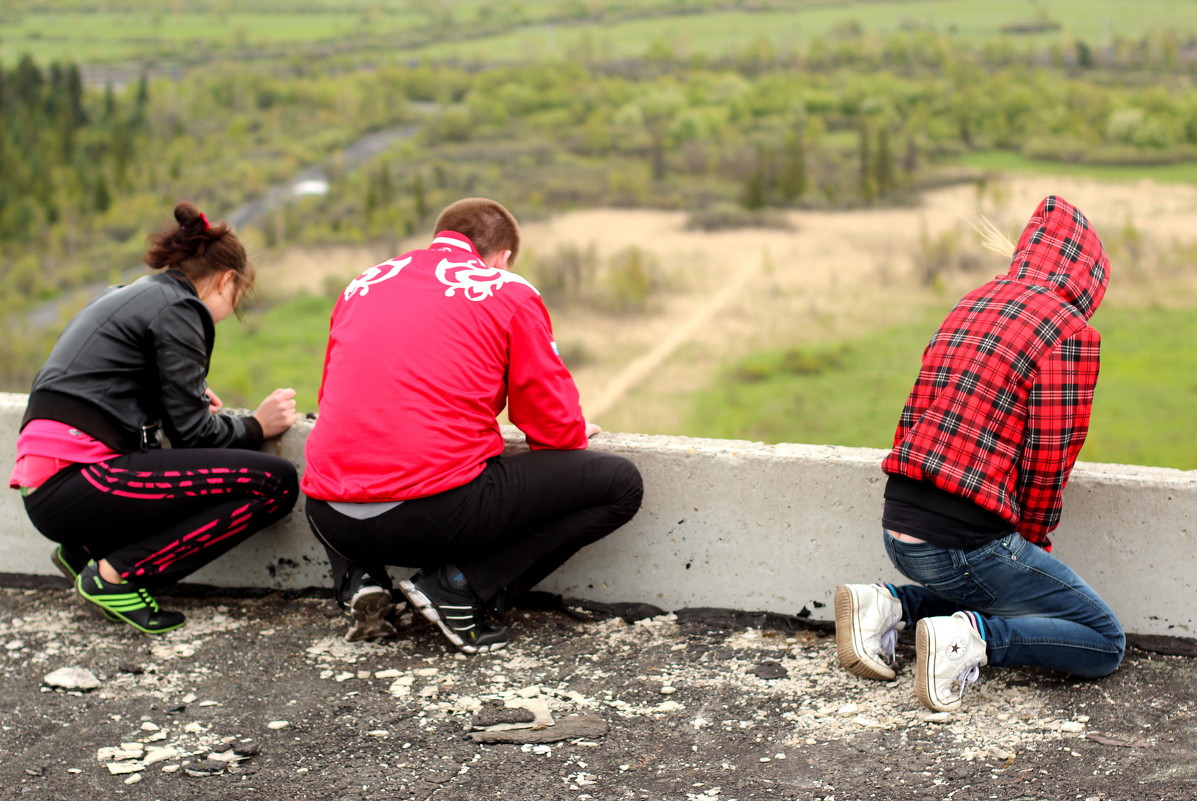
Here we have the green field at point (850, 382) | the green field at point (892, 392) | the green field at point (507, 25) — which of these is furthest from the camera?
the green field at point (507, 25)

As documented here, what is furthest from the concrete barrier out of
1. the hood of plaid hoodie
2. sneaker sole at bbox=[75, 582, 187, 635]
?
the hood of plaid hoodie

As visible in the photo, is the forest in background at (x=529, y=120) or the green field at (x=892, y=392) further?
the forest in background at (x=529, y=120)

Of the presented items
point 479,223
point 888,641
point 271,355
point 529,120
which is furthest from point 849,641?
point 529,120

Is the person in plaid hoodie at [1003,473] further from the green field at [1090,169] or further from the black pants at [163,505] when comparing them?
the green field at [1090,169]

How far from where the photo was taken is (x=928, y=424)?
9.07 ft

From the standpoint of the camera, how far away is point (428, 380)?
117 inches

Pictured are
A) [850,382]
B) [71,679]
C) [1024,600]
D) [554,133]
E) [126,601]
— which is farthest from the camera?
[554,133]

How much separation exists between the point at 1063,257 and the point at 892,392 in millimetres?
31859

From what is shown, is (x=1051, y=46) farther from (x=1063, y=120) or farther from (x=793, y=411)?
(x=793, y=411)

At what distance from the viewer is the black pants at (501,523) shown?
2994 millimetres

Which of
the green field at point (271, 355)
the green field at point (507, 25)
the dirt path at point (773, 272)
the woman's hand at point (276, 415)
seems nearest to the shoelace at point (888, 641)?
the woman's hand at point (276, 415)

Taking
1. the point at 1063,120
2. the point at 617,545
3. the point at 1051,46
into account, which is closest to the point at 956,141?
the point at 1063,120

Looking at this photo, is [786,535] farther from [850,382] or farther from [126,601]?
[850,382]

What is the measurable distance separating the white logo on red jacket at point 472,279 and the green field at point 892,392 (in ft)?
94.7
